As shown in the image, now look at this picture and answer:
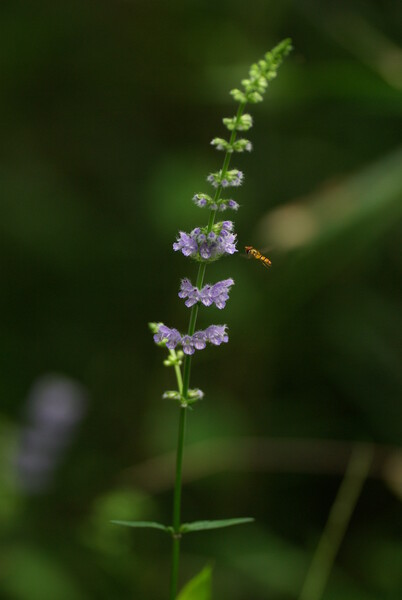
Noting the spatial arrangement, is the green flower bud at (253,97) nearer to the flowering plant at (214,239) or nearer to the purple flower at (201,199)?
the flowering plant at (214,239)

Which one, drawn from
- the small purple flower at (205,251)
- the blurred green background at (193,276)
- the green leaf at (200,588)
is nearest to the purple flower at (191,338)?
the small purple flower at (205,251)

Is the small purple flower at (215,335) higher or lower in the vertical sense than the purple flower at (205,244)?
lower

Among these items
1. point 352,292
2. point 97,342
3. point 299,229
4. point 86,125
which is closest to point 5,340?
point 97,342

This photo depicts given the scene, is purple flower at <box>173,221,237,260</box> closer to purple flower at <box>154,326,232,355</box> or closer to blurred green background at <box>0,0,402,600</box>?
purple flower at <box>154,326,232,355</box>

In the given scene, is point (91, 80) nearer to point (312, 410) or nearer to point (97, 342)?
point (97, 342)

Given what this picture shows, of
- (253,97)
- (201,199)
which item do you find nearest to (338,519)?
(201,199)

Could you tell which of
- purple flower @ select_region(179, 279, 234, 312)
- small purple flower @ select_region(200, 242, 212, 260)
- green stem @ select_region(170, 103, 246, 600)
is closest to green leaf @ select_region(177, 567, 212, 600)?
green stem @ select_region(170, 103, 246, 600)
